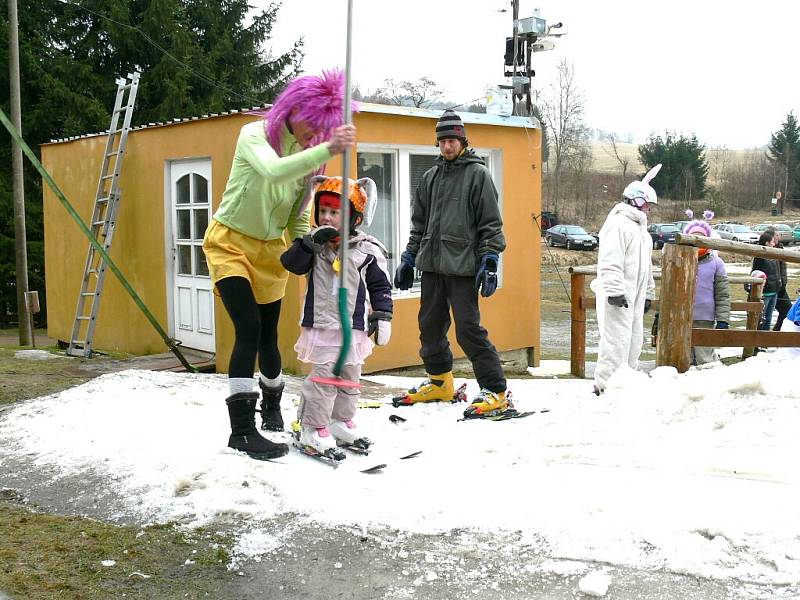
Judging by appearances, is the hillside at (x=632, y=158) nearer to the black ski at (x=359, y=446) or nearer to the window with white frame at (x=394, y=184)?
the window with white frame at (x=394, y=184)

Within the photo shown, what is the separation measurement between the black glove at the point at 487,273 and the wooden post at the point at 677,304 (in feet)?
4.33

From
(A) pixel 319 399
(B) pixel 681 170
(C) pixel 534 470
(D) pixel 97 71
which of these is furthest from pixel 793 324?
(B) pixel 681 170

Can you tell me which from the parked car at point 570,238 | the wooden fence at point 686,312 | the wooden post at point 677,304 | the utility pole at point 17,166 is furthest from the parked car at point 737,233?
the wooden post at point 677,304

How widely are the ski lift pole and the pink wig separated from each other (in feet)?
0.80

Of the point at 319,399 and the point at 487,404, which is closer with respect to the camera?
the point at 319,399

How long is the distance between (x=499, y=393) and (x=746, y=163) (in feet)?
299

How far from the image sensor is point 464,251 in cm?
585

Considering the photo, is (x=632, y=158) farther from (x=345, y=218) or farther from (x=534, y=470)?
(x=345, y=218)

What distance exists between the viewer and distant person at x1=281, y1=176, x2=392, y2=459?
4625mm

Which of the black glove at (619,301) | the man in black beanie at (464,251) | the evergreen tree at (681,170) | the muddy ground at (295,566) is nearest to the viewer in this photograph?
the muddy ground at (295,566)

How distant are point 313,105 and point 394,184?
18.5ft

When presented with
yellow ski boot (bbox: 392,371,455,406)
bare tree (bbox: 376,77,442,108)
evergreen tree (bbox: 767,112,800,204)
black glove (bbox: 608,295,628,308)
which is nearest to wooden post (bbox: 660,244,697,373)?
black glove (bbox: 608,295,628,308)

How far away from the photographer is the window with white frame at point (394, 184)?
388 inches

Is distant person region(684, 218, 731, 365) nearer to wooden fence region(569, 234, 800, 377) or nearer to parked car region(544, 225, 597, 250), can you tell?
wooden fence region(569, 234, 800, 377)
